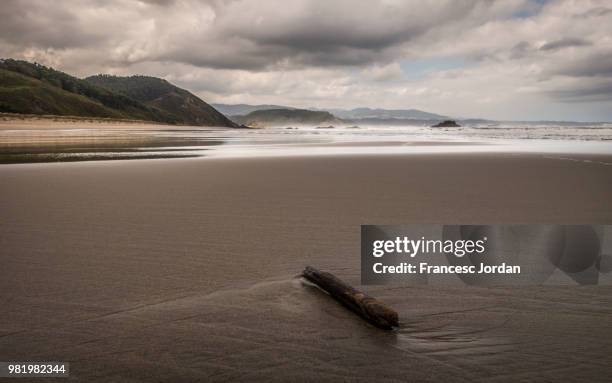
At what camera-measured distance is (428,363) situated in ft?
9.98

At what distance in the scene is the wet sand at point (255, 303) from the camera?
9.98ft

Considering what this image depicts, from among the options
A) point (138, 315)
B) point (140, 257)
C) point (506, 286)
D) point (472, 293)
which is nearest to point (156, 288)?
point (138, 315)

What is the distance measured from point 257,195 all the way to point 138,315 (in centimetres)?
679

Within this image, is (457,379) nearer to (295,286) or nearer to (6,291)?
(295,286)

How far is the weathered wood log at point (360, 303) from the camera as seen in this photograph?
11.5ft

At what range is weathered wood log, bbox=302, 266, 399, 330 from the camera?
11.5 ft

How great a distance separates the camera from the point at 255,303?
412 centimetres

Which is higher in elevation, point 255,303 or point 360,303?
point 360,303

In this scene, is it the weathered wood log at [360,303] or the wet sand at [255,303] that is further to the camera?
the weathered wood log at [360,303]

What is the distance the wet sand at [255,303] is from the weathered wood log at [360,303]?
8cm

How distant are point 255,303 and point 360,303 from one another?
98 centimetres

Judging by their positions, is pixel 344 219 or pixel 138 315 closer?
pixel 138 315

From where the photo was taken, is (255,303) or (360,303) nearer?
(360,303)

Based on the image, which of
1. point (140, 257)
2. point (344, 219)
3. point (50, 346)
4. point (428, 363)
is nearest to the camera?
point (428, 363)
